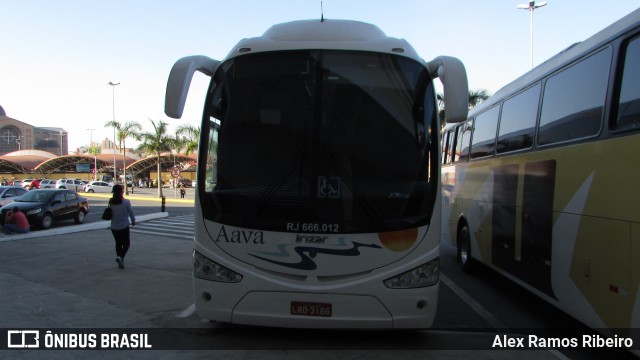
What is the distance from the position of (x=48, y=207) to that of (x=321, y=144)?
17425mm

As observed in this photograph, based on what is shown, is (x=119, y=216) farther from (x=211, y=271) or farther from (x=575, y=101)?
(x=575, y=101)

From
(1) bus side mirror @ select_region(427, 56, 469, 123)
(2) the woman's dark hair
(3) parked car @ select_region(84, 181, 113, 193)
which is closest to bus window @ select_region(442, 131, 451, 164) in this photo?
(1) bus side mirror @ select_region(427, 56, 469, 123)

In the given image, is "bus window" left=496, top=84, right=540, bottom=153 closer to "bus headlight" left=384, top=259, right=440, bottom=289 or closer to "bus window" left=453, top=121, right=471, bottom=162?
"bus window" left=453, top=121, right=471, bottom=162

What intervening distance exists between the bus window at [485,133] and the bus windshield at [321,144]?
378 cm

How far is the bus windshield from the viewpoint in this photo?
477 cm

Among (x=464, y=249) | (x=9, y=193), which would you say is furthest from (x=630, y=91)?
(x=9, y=193)

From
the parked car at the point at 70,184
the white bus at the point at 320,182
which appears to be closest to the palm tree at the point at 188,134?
the parked car at the point at 70,184

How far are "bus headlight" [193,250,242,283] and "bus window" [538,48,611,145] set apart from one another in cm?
400

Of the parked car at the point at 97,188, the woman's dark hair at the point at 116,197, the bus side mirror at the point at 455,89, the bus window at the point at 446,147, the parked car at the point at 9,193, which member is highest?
the bus side mirror at the point at 455,89

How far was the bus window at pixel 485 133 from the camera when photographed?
333 inches

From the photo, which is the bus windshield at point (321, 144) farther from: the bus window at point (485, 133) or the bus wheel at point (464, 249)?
the bus wheel at point (464, 249)

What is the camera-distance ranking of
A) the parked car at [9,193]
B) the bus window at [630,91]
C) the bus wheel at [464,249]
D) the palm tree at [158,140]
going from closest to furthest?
the bus window at [630,91] < the bus wheel at [464,249] < the parked car at [9,193] < the palm tree at [158,140]

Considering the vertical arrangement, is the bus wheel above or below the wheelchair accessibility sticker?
below

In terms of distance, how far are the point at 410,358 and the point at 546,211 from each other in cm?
260
